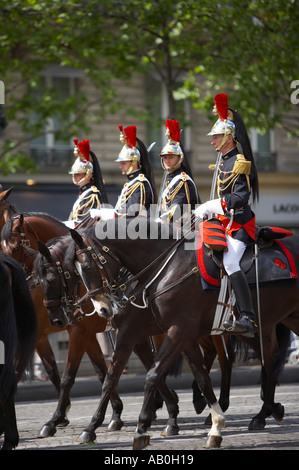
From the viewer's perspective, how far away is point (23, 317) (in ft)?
24.2

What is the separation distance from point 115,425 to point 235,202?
2791mm

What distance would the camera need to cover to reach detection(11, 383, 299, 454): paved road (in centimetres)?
→ 719

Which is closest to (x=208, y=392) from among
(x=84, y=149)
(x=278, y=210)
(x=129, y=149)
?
(x=129, y=149)

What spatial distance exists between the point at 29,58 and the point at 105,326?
47.9ft

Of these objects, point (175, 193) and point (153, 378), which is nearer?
point (153, 378)

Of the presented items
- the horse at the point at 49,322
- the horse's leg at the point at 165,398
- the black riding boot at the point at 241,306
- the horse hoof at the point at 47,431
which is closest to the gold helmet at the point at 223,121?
the black riding boot at the point at 241,306

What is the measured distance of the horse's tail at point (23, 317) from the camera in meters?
7.30

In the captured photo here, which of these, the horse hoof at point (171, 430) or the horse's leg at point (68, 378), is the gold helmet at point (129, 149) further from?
the horse hoof at point (171, 430)

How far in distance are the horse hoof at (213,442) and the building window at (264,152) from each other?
66.3 ft

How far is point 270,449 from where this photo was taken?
6.93m

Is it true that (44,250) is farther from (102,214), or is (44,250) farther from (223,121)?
(223,121)

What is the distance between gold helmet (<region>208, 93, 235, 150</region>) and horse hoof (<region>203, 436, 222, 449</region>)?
2736 millimetres

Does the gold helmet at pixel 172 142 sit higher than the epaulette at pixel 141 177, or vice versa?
the gold helmet at pixel 172 142
